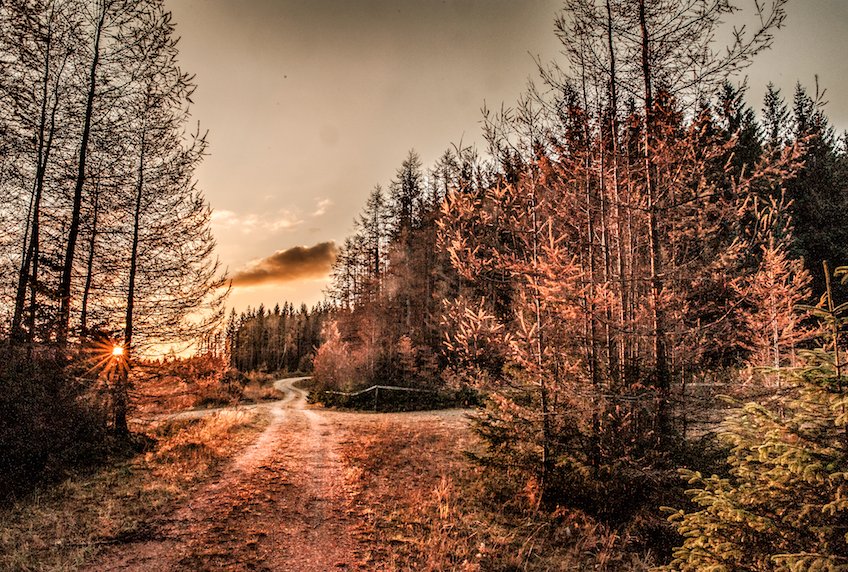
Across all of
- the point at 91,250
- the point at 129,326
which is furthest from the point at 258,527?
the point at 91,250

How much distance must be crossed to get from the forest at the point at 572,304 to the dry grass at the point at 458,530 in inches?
3.1

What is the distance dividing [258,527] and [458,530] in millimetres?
3242

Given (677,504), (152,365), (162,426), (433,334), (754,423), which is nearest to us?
(754,423)

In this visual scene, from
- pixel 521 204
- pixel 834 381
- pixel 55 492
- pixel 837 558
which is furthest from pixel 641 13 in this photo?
pixel 55 492

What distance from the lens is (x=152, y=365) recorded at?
11.0m

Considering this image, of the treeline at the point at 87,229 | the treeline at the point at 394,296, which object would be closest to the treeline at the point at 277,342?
the treeline at the point at 394,296

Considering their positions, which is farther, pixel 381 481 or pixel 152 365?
pixel 152 365

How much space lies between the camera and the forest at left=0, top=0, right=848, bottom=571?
3623 mm

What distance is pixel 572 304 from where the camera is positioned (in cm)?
636

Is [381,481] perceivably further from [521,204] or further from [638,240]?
[638,240]

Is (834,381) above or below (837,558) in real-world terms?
above

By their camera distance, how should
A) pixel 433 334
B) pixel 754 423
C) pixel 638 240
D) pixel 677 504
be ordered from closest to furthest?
pixel 754 423 < pixel 677 504 < pixel 638 240 < pixel 433 334

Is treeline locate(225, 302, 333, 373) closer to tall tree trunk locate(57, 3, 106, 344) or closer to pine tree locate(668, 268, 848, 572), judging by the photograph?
tall tree trunk locate(57, 3, 106, 344)

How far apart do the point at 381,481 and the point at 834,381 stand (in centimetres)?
784
